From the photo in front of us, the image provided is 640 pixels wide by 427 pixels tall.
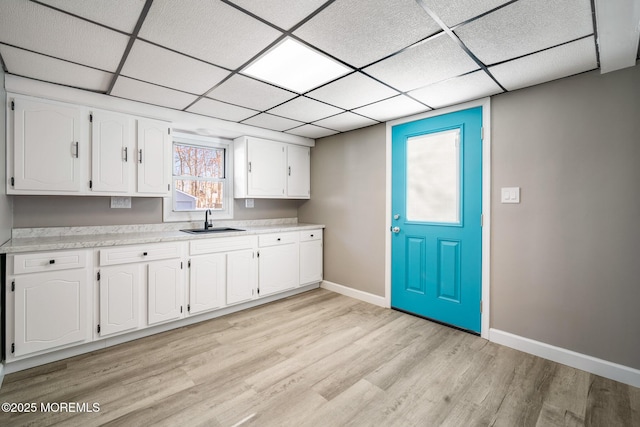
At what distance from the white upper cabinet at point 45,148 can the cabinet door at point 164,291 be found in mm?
995

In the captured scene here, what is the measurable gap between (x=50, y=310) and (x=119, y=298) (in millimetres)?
444

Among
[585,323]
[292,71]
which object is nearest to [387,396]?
[585,323]

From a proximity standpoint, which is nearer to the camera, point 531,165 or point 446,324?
point 531,165

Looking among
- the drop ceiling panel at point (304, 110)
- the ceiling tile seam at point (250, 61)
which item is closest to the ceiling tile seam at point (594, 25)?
the ceiling tile seam at point (250, 61)

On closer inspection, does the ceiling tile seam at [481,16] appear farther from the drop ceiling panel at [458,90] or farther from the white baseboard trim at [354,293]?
the white baseboard trim at [354,293]

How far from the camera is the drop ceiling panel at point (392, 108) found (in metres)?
2.82

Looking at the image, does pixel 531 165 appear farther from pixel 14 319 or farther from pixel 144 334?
pixel 14 319

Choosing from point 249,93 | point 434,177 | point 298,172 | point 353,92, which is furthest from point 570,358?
point 298,172

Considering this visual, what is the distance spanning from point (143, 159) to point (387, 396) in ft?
9.86

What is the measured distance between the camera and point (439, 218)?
10.1ft

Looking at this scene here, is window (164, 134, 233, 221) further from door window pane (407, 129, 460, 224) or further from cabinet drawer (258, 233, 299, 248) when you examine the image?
door window pane (407, 129, 460, 224)

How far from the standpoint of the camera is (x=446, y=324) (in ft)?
9.93

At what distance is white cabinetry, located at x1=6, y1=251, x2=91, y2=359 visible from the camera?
6.88 ft

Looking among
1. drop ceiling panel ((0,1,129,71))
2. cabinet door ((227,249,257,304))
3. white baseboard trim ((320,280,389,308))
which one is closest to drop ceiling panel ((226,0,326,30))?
drop ceiling panel ((0,1,129,71))
